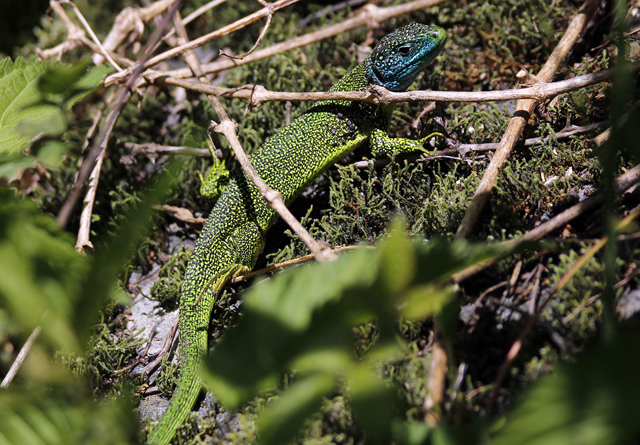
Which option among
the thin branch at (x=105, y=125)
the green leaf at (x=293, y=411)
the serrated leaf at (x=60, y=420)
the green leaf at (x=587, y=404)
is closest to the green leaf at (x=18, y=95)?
the thin branch at (x=105, y=125)

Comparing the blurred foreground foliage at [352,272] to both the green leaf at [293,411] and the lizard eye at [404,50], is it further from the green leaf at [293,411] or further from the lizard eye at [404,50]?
the lizard eye at [404,50]

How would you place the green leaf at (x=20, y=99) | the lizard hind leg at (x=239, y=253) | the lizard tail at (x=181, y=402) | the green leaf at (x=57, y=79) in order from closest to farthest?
the green leaf at (x=57, y=79), the green leaf at (x=20, y=99), the lizard tail at (x=181, y=402), the lizard hind leg at (x=239, y=253)

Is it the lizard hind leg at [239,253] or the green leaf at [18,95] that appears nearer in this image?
the green leaf at [18,95]

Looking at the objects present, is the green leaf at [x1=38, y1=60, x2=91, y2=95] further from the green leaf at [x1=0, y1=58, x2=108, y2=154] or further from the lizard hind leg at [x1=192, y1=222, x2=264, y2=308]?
the lizard hind leg at [x1=192, y1=222, x2=264, y2=308]

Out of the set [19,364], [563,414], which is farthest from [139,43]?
[563,414]

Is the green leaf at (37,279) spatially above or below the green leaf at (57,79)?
below

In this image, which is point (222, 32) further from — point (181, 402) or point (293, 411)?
point (293, 411)

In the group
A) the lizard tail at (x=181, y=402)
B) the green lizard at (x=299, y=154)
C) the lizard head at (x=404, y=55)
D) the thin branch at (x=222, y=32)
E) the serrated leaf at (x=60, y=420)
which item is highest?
the thin branch at (x=222, y=32)

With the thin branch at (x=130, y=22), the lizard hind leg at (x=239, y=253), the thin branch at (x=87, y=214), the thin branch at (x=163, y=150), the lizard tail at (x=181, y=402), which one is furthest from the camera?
the thin branch at (x=130, y=22)

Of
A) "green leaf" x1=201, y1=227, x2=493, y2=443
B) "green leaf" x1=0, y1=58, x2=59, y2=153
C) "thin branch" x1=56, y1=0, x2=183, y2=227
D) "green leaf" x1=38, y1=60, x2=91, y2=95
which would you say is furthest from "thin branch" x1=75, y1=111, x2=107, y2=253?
"green leaf" x1=201, y1=227, x2=493, y2=443
